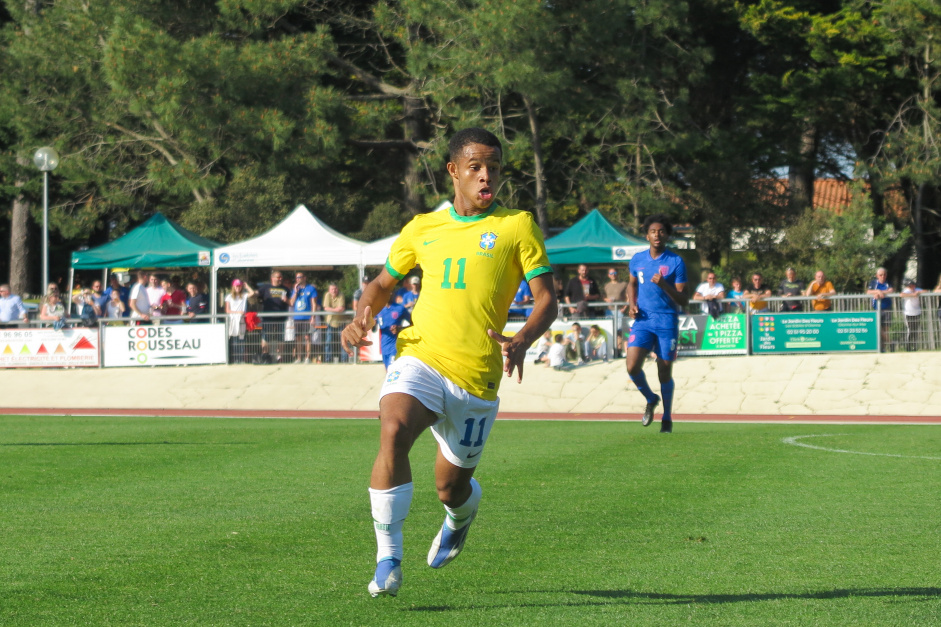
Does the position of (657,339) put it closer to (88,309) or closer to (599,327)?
(599,327)

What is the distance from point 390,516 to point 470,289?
107cm

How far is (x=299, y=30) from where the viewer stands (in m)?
34.4

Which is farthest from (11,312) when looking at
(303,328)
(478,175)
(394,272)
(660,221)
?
(478,175)

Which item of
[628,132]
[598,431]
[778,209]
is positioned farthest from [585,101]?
[598,431]

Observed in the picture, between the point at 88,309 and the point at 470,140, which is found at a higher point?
the point at 470,140

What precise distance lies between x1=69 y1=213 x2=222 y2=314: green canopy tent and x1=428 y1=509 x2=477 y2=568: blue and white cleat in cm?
2190

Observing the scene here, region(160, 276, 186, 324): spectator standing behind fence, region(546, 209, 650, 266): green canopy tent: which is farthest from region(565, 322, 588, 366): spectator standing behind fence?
region(160, 276, 186, 324): spectator standing behind fence

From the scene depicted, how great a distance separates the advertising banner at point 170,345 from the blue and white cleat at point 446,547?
Answer: 19.4 m

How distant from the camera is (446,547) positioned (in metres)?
5.41

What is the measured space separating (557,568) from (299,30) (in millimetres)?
30817

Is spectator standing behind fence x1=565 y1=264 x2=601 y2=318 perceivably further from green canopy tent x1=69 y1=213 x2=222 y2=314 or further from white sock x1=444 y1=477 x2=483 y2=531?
white sock x1=444 y1=477 x2=483 y2=531

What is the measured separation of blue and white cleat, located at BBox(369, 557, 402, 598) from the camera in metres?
4.66

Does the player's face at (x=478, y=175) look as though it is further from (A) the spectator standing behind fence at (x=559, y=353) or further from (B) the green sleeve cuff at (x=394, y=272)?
(A) the spectator standing behind fence at (x=559, y=353)

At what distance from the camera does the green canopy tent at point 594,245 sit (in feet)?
84.0
